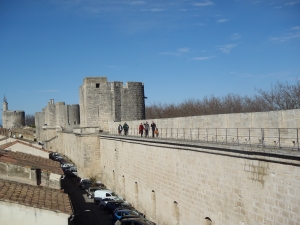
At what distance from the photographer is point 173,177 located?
1395 centimetres

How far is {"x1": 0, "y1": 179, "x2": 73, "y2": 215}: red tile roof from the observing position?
8336 mm

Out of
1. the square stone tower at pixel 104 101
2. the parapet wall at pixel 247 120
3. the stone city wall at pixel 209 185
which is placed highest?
the square stone tower at pixel 104 101

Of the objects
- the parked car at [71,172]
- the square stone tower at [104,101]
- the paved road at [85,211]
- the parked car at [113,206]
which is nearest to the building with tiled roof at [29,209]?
the paved road at [85,211]

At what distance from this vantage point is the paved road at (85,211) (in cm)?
1656

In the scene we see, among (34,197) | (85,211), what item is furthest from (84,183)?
(34,197)

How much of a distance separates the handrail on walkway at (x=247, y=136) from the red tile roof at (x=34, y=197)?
460 centimetres

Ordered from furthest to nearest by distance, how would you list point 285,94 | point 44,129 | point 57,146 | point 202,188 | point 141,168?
point 44,129
point 57,146
point 285,94
point 141,168
point 202,188

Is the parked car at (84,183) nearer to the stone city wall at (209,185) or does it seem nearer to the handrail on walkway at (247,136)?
the stone city wall at (209,185)

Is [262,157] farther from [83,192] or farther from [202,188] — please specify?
[83,192]

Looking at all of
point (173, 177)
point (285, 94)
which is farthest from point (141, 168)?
point (285, 94)

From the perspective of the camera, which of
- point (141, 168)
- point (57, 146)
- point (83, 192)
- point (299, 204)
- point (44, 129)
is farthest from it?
point (44, 129)

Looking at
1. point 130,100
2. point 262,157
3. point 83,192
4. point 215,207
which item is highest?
point 130,100

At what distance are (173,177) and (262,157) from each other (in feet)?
18.8

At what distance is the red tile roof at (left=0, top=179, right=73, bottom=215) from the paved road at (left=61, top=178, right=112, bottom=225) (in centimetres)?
534
